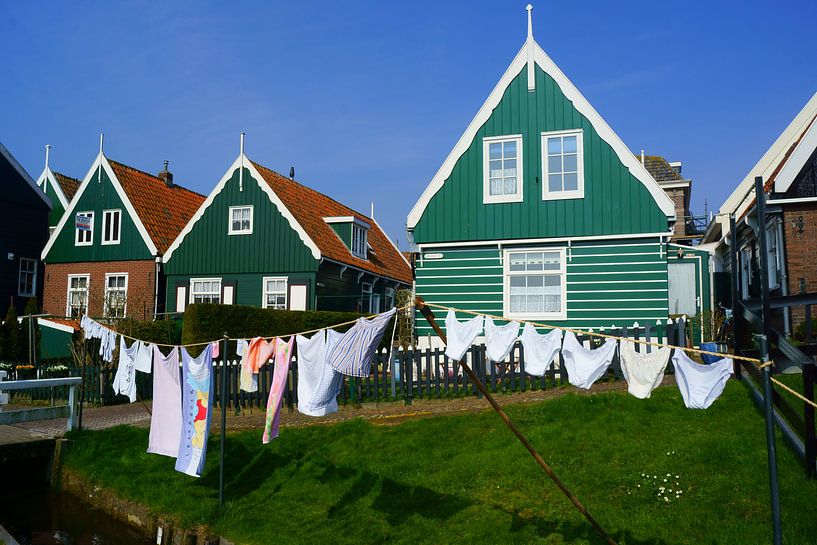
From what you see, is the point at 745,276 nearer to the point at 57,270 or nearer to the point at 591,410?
the point at 591,410

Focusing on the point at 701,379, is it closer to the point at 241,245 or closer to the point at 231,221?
the point at 241,245

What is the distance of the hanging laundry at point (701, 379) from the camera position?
5.93 m

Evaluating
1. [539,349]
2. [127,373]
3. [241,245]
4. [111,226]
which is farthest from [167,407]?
[111,226]

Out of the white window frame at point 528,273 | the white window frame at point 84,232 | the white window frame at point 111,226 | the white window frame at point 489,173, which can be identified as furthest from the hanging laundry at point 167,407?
the white window frame at point 84,232

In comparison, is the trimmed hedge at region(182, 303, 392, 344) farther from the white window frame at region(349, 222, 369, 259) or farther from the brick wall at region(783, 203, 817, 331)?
the brick wall at region(783, 203, 817, 331)

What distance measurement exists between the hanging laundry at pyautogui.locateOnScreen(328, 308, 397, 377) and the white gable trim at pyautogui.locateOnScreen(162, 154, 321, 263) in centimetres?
1791

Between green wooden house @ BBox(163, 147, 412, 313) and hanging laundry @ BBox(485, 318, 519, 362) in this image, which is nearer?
hanging laundry @ BBox(485, 318, 519, 362)

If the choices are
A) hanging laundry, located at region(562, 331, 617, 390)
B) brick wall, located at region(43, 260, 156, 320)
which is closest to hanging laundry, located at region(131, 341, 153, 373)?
hanging laundry, located at region(562, 331, 617, 390)

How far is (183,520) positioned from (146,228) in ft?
70.1

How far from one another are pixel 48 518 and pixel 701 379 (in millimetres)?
10250

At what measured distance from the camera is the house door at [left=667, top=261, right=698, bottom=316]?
23.2 m

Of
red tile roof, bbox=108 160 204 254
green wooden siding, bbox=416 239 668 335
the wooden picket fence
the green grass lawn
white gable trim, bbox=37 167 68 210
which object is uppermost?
white gable trim, bbox=37 167 68 210

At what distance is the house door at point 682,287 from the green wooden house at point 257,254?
39.0 feet

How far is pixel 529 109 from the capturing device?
60.4 ft
